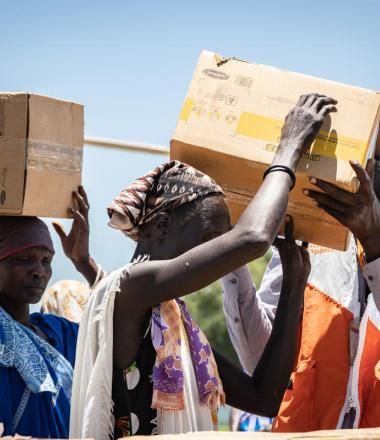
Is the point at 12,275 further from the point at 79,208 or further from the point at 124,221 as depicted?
the point at 124,221

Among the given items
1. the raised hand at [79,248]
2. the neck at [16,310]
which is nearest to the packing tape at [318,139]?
the raised hand at [79,248]

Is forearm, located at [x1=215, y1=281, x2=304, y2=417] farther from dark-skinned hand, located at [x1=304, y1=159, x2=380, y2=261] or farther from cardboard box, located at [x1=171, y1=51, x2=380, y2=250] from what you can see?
cardboard box, located at [x1=171, y1=51, x2=380, y2=250]

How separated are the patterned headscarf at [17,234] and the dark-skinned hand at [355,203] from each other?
132 cm

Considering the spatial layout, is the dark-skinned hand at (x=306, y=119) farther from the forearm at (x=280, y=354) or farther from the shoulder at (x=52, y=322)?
the shoulder at (x=52, y=322)

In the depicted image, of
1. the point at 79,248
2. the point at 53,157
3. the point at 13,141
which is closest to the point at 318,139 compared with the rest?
the point at 53,157

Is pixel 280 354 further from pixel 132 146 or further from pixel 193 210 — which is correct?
pixel 132 146

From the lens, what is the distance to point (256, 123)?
10.9 feet

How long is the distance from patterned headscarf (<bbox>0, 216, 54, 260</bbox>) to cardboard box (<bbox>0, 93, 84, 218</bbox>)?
34 centimetres

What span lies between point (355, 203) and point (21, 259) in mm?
1591

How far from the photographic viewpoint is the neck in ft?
13.2

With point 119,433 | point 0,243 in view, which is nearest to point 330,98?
point 119,433

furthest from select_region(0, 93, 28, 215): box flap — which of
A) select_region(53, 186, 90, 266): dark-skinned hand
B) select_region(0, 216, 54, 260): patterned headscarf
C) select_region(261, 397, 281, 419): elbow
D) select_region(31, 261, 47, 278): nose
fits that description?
select_region(261, 397, 281, 419): elbow

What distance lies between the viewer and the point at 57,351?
406cm

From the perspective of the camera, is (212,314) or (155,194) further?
(212,314)
